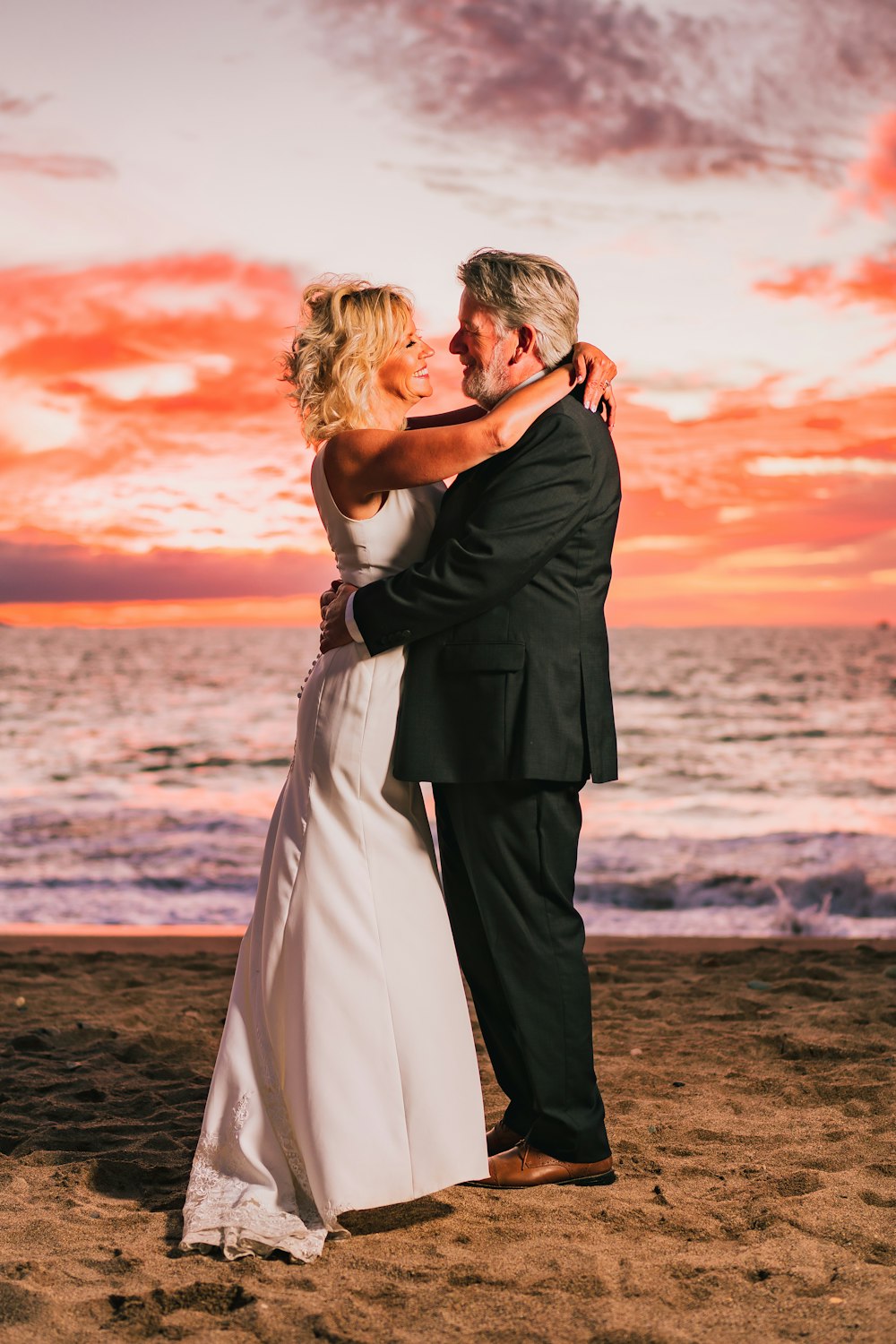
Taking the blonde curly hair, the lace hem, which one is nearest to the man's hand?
the blonde curly hair

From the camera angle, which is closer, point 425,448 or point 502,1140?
point 425,448

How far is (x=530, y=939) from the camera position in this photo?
252 centimetres

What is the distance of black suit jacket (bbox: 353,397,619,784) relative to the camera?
2.36 m

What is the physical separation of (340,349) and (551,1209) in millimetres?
1781

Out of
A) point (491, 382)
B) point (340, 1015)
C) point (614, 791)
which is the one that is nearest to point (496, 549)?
point (491, 382)

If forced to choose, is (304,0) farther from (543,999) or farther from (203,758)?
(203,758)

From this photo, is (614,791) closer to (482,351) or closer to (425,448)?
(482,351)

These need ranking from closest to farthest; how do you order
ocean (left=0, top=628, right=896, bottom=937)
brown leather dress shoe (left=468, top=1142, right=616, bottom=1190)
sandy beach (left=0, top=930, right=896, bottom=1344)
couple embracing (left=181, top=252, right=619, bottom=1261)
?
1. sandy beach (left=0, top=930, right=896, bottom=1344)
2. couple embracing (left=181, top=252, right=619, bottom=1261)
3. brown leather dress shoe (left=468, top=1142, right=616, bottom=1190)
4. ocean (left=0, top=628, right=896, bottom=937)

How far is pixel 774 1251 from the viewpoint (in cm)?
227

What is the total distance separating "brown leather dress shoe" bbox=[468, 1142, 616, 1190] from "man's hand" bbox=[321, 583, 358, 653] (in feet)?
3.75

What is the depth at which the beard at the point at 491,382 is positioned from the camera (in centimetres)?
257

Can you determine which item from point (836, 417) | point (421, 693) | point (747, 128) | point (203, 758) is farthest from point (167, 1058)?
point (836, 417)

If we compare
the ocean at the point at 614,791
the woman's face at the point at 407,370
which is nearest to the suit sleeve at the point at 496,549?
the woman's face at the point at 407,370

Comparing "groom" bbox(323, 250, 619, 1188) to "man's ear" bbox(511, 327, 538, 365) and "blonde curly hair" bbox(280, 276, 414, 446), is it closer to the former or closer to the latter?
"man's ear" bbox(511, 327, 538, 365)
